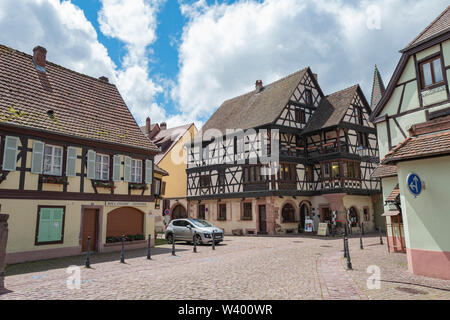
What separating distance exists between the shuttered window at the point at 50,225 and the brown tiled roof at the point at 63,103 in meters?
3.43

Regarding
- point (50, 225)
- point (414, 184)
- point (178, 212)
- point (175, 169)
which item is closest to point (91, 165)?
point (50, 225)

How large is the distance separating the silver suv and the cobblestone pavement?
4.96m

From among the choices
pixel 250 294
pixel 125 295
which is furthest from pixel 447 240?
pixel 125 295

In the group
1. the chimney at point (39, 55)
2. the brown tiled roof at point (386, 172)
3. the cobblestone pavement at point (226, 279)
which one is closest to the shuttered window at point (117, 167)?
the cobblestone pavement at point (226, 279)

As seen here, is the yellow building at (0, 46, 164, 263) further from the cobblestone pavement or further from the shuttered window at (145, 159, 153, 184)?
the cobblestone pavement

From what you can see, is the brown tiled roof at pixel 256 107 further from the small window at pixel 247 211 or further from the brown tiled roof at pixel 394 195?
the brown tiled roof at pixel 394 195

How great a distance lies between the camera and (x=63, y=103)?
52.1 ft

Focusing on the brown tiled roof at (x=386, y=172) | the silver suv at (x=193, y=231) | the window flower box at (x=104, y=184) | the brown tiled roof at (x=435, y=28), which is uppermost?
the brown tiled roof at (x=435, y=28)

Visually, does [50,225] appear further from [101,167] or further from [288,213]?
[288,213]

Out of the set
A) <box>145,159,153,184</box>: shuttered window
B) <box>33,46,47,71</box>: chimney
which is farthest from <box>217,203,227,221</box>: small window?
<box>33,46,47,71</box>: chimney

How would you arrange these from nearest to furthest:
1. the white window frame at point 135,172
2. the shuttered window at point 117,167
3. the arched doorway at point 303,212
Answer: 1. the shuttered window at point 117,167
2. the white window frame at point 135,172
3. the arched doorway at point 303,212

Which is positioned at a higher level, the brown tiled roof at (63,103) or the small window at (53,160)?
the brown tiled roof at (63,103)

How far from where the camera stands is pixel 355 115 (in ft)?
88.4

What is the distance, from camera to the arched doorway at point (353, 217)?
26.0 meters
